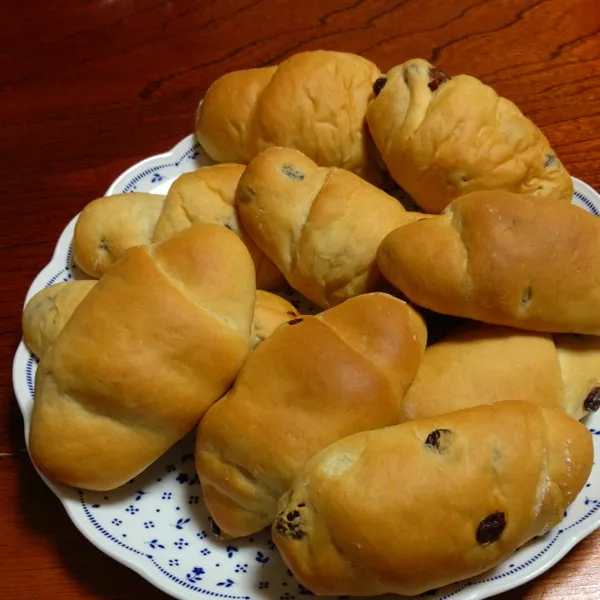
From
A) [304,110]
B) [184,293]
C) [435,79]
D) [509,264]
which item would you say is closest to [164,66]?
[304,110]

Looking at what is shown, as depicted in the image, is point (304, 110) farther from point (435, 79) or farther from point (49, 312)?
point (49, 312)

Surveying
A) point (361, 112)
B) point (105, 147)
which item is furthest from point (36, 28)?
point (361, 112)

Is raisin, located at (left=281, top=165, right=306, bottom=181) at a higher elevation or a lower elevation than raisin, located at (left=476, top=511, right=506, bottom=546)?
higher

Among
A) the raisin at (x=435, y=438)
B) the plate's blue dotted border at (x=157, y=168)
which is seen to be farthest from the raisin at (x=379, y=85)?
the raisin at (x=435, y=438)

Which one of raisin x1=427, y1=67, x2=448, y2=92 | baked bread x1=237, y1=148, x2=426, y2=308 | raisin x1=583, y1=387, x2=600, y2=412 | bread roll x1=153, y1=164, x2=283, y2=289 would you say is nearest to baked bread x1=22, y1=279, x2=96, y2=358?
bread roll x1=153, y1=164, x2=283, y2=289

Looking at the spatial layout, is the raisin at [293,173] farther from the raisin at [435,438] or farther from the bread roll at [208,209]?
the raisin at [435,438]

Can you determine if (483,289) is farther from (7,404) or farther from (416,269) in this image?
(7,404)

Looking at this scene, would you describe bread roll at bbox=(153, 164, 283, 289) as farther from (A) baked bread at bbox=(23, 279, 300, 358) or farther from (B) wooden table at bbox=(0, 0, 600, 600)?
(B) wooden table at bbox=(0, 0, 600, 600)
